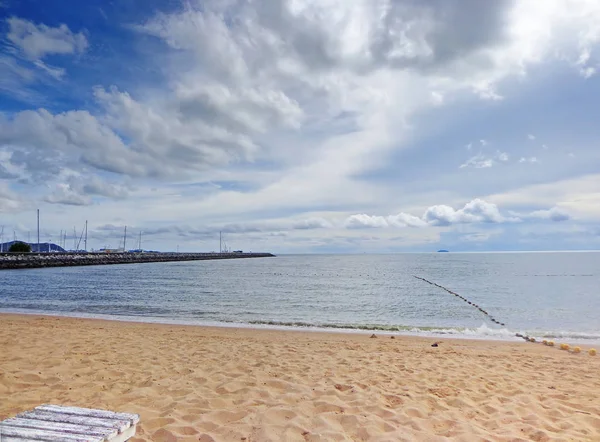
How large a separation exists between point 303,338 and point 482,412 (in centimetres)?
708

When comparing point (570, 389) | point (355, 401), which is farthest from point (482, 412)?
point (570, 389)

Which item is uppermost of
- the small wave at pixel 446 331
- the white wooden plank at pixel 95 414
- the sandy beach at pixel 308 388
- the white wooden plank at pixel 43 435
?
the white wooden plank at pixel 43 435

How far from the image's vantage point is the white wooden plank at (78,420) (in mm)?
2838

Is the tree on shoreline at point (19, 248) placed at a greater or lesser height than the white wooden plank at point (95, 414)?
greater

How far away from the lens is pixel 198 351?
8.88 meters

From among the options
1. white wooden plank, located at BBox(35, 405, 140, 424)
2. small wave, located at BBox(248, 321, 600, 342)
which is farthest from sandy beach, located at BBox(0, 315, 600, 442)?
small wave, located at BBox(248, 321, 600, 342)

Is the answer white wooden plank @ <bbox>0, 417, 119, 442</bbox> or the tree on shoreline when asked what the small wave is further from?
the tree on shoreline

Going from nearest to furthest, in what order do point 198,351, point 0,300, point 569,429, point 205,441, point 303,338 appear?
point 205,441, point 569,429, point 198,351, point 303,338, point 0,300

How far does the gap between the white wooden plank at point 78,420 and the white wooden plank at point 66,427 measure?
0.05m

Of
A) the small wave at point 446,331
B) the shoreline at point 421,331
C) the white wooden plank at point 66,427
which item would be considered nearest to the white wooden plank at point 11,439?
the white wooden plank at point 66,427

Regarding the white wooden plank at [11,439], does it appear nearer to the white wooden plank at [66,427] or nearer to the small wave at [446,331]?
the white wooden plank at [66,427]

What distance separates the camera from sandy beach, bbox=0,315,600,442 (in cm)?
458

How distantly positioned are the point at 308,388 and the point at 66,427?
3891 millimetres

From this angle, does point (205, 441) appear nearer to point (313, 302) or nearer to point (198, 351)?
point (198, 351)
